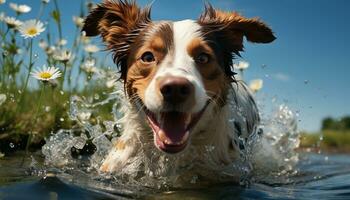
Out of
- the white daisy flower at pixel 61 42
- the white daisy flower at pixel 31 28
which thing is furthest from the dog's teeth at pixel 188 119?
the white daisy flower at pixel 61 42

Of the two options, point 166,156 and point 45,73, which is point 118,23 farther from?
point 166,156

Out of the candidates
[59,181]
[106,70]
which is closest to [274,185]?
[59,181]

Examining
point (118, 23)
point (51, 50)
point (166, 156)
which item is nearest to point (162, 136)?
point (166, 156)

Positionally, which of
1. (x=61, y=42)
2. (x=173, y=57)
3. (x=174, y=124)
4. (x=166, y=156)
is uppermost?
(x=61, y=42)

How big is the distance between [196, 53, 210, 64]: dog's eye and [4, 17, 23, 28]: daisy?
8.27 feet

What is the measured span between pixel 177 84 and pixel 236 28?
1660mm

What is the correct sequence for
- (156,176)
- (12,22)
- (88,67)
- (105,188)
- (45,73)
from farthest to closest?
(88,67) < (12,22) < (45,73) < (156,176) < (105,188)

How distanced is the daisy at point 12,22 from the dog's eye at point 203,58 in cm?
252

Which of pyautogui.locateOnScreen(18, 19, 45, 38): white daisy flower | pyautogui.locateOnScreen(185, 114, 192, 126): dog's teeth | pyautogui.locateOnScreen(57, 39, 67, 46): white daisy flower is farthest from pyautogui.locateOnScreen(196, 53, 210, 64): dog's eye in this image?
pyautogui.locateOnScreen(57, 39, 67, 46): white daisy flower

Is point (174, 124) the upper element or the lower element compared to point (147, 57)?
lower

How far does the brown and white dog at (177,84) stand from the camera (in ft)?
14.2

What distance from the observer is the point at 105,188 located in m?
4.16

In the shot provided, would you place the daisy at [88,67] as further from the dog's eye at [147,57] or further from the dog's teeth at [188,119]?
the dog's teeth at [188,119]

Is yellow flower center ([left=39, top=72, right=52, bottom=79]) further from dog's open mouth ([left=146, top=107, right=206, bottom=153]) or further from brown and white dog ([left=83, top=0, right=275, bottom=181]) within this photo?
dog's open mouth ([left=146, top=107, right=206, bottom=153])
